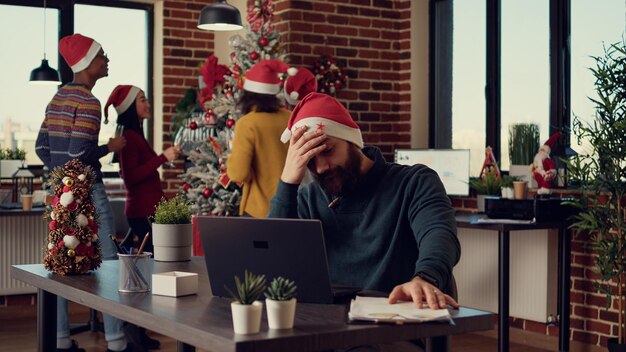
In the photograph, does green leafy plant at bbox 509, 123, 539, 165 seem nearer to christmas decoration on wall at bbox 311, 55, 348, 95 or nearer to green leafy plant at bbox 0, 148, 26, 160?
christmas decoration on wall at bbox 311, 55, 348, 95

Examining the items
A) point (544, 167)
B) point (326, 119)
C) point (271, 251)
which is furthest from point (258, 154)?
point (271, 251)

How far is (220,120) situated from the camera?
6.02 meters

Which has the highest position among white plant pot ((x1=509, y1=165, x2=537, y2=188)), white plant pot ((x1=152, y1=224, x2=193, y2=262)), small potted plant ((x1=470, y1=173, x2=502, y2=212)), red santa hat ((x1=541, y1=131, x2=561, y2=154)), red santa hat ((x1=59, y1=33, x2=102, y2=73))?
red santa hat ((x1=59, y1=33, x2=102, y2=73))

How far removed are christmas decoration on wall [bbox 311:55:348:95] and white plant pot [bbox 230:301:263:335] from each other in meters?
4.17

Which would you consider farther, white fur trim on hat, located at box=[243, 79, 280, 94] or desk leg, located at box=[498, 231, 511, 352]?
white fur trim on hat, located at box=[243, 79, 280, 94]

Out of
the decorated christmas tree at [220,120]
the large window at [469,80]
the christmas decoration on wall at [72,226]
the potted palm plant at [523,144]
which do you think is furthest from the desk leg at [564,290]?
the christmas decoration on wall at [72,226]

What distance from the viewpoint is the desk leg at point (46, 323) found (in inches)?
112

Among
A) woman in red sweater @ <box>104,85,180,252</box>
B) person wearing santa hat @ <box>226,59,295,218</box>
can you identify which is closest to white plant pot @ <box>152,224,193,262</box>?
person wearing santa hat @ <box>226,59,295,218</box>

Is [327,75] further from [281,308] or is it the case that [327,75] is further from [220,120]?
[281,308]

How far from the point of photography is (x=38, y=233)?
21.2 ft

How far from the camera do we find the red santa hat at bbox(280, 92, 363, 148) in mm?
2641

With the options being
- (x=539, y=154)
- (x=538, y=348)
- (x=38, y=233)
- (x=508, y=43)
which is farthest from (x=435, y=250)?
(x=38, y=233)

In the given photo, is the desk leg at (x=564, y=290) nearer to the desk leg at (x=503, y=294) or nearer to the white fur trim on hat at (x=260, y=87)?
the desk leg at (x=503, y=294)

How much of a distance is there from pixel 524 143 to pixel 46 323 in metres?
3.62
